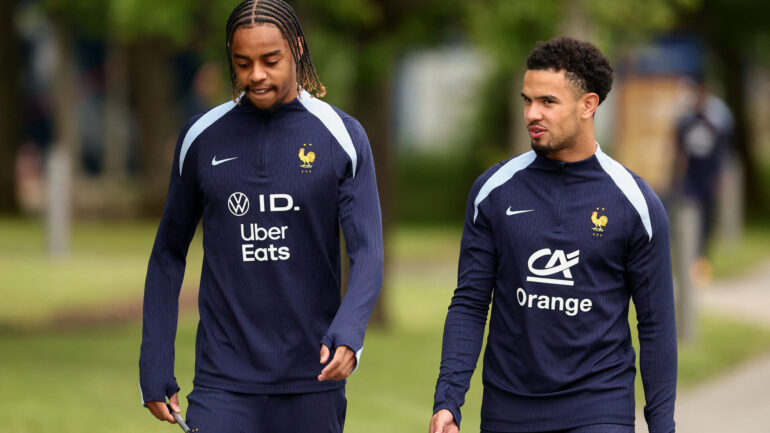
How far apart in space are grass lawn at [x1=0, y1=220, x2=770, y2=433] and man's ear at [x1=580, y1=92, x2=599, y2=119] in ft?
14.1

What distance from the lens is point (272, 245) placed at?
4.02m

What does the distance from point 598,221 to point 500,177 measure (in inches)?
13.1

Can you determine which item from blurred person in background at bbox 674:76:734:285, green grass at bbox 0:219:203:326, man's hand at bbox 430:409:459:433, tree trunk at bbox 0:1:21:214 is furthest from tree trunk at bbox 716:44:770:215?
man's hand at bbox 430:409:459:433

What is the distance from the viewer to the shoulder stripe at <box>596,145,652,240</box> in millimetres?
3947

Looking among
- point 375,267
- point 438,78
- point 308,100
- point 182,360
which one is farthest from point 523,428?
point 438,78

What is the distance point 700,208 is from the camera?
14758mm

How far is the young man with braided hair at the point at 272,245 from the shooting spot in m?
4.01

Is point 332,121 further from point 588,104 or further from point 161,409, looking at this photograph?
point 161,409

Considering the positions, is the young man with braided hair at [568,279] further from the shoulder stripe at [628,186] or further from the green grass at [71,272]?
the green grass at [71,272]

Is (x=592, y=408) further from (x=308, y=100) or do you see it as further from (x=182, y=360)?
(x=182, y=360)

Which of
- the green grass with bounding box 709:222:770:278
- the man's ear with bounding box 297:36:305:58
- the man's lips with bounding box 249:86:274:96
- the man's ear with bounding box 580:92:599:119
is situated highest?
the man's ear with bounding box 297:36:305:58

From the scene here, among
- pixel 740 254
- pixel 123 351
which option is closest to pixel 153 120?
pixel 740 254

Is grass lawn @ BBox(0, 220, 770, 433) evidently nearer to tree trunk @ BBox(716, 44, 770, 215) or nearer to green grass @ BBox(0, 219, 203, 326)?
green grass @ BBox(0, 219, 203, 326)

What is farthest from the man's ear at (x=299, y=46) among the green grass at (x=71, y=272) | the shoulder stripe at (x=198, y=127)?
the green grass at (x=71, y=272)
